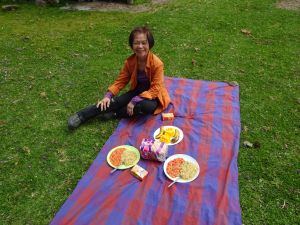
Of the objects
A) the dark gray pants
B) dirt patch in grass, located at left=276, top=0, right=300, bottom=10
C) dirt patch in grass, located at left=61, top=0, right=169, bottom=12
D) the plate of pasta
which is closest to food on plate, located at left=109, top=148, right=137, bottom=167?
the plate of pasta

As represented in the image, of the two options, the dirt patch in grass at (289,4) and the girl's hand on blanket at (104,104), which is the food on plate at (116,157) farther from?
the dirt patch in grass at (289,4)

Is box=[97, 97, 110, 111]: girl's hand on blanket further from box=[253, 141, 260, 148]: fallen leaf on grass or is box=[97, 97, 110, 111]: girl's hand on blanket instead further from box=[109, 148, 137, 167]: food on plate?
box=[253, 141, 260, 148]: fallen leaf on grass

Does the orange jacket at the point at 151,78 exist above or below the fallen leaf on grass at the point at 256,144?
above

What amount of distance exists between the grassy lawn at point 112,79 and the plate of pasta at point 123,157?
A: 0.36 metres

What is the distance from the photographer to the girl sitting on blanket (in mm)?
4980

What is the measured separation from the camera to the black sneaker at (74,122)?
5.09 meters

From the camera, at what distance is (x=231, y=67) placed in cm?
662

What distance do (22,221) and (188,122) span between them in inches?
103

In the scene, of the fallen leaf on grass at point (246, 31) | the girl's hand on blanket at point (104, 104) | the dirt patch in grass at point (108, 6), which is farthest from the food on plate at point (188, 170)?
the dirt patch in grass at point (108, 6)

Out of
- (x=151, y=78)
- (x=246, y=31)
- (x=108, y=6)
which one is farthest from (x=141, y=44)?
(x=108, y=6)

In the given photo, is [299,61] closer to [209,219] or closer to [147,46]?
[147,46]

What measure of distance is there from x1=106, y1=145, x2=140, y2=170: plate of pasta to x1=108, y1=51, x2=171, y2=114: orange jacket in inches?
35.1

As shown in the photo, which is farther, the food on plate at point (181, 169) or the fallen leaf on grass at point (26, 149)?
the fallen leaf on grass at point (26, 149)

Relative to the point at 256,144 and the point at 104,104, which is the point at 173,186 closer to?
the point at 256,144
